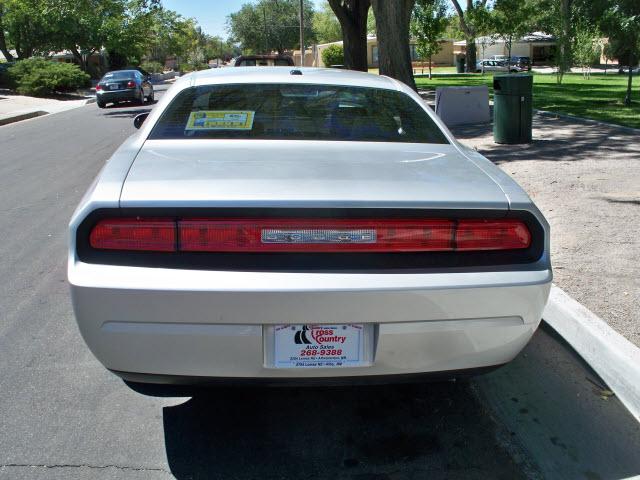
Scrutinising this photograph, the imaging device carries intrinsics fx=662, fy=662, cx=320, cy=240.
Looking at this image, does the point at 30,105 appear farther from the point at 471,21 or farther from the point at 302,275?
the point at 302,275

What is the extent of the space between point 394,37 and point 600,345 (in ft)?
43.4

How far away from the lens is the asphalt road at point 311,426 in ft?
9.55

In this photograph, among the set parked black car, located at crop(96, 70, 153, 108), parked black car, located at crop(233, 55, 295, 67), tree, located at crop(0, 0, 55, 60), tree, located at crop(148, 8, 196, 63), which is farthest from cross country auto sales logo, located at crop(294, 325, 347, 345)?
tree, located at crop(148, 8, 196, 63)

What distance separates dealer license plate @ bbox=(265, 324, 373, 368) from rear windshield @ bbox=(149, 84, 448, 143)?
4.61 ft

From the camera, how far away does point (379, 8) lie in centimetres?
1564

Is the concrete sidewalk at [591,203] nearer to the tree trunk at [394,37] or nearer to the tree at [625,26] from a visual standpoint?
the tree at [625,26]

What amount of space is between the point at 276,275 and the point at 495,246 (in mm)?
924

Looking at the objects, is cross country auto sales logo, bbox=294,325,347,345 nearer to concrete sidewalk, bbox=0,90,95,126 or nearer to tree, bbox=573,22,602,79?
concrete sidewalk, bbox=0,90,95,126

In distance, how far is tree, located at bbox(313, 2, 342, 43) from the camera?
89.8 meters

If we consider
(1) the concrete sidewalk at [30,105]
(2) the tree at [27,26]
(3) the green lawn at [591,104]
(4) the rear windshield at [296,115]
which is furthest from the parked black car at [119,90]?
(4) the rear windshield at [296,115]

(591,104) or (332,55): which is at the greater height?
(332,55)

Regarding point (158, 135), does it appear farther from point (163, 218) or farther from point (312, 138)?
point (163, 218)

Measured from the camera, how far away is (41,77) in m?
32.6

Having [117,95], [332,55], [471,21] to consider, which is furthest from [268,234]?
[332,55]
